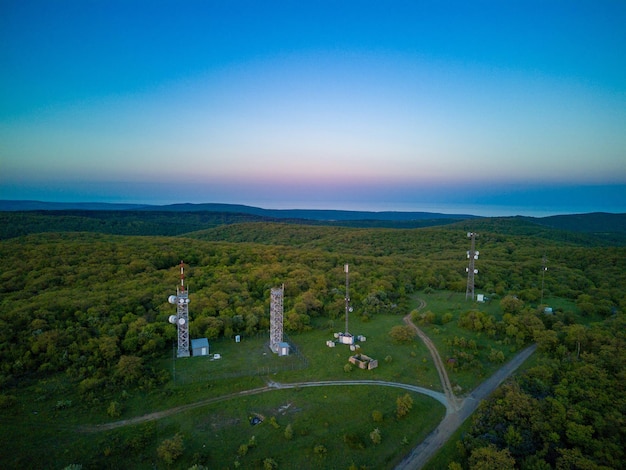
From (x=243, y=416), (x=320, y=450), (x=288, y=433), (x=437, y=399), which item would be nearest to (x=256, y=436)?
(x=288, y=433)

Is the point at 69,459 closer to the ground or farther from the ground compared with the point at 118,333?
closer to the ground

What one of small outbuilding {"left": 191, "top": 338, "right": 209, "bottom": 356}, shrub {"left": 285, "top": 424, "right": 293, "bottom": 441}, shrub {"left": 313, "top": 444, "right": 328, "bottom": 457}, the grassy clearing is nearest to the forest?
the grassy clearing

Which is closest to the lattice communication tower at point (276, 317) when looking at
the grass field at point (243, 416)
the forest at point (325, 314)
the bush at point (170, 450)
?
the grass field at point (243, 416)

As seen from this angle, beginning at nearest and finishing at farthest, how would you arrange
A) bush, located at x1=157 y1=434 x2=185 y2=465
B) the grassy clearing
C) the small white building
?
bush, located at x1=157 y1=434 x2=185 y2=465
the grassy clearing
the small white building

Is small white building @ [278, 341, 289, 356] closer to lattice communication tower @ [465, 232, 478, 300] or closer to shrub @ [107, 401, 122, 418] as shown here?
shrub @ [107, 401, 122, 418]

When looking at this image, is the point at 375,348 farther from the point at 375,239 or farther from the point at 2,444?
the point at 375,239

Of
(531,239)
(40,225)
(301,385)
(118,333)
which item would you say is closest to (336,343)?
(301,385)

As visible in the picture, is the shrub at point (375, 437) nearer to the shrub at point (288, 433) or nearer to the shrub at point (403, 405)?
the shrub at point (403, 405)

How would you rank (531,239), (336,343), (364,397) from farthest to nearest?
(531,239), (336,343), (364,397)
